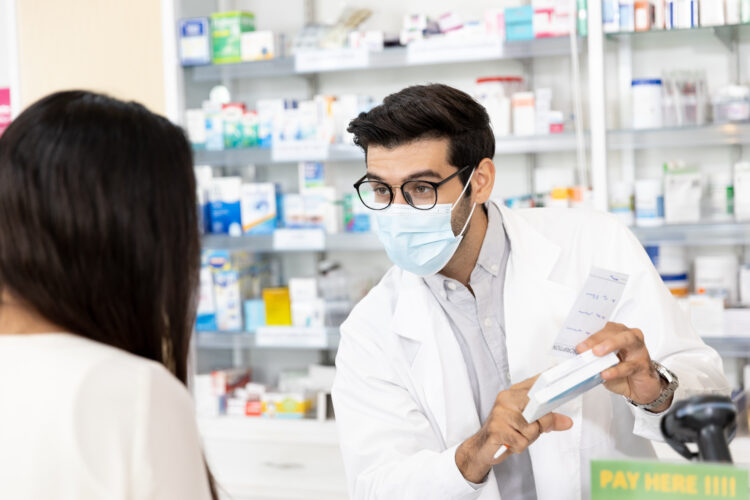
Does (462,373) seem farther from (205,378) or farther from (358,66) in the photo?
(205,378)

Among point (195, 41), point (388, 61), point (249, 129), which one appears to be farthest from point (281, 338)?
point (195, 41)

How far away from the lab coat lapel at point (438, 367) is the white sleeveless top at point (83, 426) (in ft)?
3.25

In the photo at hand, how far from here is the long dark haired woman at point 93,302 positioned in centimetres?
87

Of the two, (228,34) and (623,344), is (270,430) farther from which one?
(623,344)

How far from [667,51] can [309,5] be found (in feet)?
5.24

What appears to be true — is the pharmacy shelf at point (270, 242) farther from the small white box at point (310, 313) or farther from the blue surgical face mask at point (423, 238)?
the blue surgical face mask at point (423, 238)

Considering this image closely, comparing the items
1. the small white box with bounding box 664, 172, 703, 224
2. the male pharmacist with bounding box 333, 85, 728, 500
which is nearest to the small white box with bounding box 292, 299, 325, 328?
the small white box with bounding box 664, 172, 703, 224

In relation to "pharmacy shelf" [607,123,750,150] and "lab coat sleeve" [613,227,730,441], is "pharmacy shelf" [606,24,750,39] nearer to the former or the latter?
"pharmacy shelf" [607,123,750,150]

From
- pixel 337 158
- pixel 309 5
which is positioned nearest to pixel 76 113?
pixel 337 158

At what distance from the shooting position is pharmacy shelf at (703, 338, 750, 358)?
120 inches

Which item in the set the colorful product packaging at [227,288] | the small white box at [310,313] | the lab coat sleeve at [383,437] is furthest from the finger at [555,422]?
the colorful product packaging at [227,288]

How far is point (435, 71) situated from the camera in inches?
146

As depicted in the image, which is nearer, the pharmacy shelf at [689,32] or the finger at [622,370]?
the finger at [622,370]

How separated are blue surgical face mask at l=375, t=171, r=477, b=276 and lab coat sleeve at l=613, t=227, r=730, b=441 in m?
0.40
